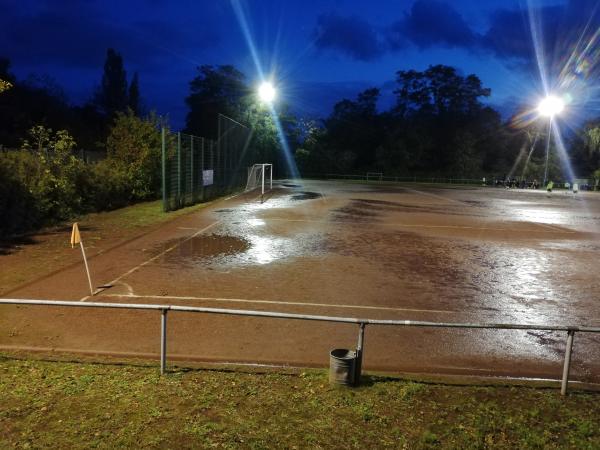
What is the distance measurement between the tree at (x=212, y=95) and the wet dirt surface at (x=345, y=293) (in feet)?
164

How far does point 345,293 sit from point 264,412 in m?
4.08

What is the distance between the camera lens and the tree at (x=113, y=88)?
64250 mm

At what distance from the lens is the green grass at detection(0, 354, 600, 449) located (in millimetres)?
3969

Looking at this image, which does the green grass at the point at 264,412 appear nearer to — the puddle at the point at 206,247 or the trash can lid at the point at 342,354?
the trash can lid at the point at 342,354

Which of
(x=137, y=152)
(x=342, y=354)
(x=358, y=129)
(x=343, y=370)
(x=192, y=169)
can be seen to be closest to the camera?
(x=343, y=370)

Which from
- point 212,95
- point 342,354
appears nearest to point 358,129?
point 212,95

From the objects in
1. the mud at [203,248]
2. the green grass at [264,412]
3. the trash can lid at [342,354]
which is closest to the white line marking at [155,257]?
the mud at [203,248]

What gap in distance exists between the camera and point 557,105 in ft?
161

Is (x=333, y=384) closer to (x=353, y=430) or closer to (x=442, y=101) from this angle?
(x=353, y=430)

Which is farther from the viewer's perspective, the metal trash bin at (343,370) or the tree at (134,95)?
the tree at (134,95)

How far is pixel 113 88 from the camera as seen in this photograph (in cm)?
6481

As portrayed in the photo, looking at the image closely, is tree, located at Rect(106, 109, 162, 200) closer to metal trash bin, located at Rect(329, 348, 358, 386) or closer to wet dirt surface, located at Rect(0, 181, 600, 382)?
wet dirt surface, located at Rect(0, 181, 600, 382)

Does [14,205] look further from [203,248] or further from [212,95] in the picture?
[212,95]

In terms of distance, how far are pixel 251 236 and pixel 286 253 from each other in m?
2.61
